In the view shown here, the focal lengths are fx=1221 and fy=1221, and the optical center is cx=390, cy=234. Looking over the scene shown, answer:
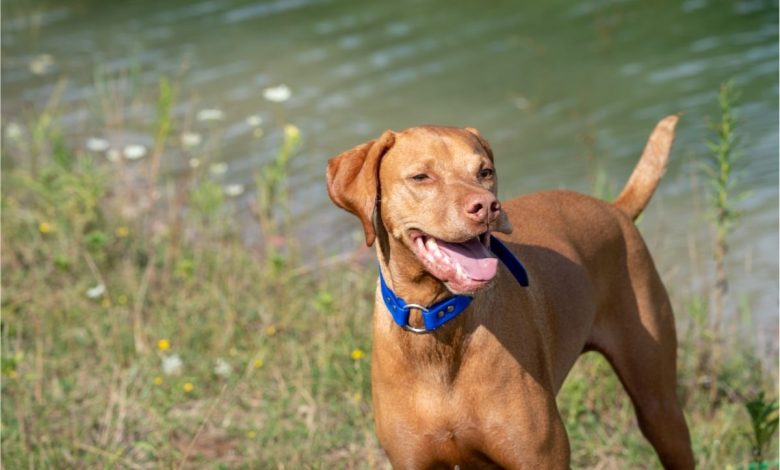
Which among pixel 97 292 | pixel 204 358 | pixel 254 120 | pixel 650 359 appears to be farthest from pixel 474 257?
pixel 254 120

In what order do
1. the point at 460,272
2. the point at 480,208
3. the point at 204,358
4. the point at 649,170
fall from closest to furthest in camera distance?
the point at 480,208 < the point at 460,272 < the point at 649,170 < the point at 204,358

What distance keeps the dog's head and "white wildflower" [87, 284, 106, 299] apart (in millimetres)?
2781

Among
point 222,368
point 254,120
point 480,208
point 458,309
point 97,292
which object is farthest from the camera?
point 254,120

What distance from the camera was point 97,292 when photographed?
6160mm

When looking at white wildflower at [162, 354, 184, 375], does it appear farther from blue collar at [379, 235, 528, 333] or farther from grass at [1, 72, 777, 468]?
blue collar at [379, 235, 528, 333]

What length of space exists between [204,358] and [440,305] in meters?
2.40

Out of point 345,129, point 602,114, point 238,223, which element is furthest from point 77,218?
point 602,114

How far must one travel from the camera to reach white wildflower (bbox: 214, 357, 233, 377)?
5.45 metres

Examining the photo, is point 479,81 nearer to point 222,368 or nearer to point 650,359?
point 222,368

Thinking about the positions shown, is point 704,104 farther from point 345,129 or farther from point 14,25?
point 14,25

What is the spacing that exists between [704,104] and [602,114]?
2.50 feet

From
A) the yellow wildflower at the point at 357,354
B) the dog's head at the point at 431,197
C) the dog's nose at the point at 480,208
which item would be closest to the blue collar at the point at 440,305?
the dog's head at the point at 431,197

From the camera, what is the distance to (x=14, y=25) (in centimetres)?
1431

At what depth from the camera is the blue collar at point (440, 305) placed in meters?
3.70
